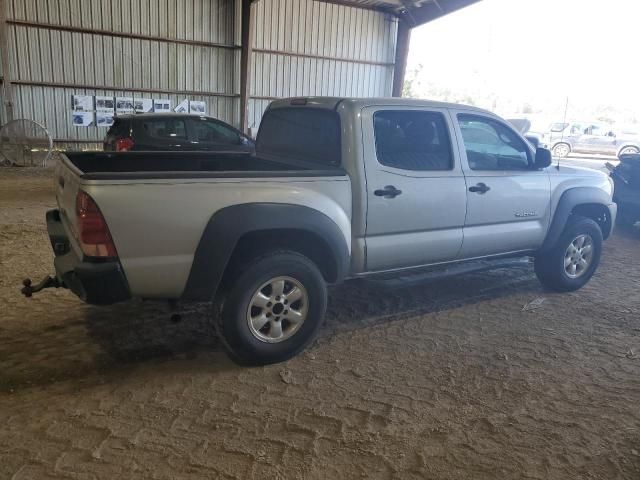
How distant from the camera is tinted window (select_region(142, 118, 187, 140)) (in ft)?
35.7

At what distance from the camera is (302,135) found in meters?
4.66

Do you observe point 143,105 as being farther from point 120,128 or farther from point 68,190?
point 68,190

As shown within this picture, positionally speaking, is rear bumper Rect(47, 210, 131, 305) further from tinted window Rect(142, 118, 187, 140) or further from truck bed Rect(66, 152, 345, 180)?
tinted window Rect(142, 118, 187, 140)

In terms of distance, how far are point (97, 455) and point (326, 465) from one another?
116 centimetres

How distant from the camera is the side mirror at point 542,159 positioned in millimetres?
5059

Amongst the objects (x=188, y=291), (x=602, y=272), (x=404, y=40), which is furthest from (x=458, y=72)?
(x=188, y=291)

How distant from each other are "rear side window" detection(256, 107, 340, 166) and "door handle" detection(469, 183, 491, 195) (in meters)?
1.29

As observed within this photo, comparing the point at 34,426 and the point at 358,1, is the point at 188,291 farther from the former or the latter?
the point at 358,1

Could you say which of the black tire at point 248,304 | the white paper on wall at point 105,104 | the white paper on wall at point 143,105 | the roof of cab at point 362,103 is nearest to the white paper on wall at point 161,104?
the white paper on wall at point 143,105

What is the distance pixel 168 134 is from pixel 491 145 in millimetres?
7733

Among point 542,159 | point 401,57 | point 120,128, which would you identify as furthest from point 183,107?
point 542,159

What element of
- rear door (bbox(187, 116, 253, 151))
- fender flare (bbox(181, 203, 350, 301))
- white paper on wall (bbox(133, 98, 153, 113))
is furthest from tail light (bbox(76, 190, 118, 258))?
white paper on wall (bbox(133, 98, 153, 113))

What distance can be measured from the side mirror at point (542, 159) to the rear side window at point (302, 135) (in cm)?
207

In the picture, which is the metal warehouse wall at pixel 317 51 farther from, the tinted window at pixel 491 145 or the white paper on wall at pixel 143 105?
the tinted window at pixel 491 145
